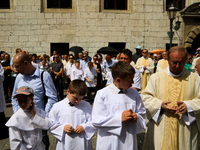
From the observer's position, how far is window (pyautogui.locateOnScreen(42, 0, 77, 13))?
1552 centimetres

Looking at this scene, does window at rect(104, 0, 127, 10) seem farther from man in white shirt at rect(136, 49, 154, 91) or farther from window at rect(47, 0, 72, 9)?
man in white shirt at rect(136, 49, 154, 91)

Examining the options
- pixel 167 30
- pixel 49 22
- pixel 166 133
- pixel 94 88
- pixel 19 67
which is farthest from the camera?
pixel 167 30

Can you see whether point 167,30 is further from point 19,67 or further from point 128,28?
point 19,67

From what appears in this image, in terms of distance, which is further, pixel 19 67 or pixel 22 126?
pixel 19 67

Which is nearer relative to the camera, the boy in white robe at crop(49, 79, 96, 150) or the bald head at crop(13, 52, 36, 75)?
the boy in white robe at crop(49, 79, 96, 150)

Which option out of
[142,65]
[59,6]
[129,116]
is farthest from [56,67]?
[129,116]

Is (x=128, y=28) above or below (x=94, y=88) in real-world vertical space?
above

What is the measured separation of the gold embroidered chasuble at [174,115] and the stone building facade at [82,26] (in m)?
13.2

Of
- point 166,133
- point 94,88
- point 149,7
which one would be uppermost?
point 149,7

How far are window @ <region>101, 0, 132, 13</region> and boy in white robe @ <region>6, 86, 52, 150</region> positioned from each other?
14.0 m

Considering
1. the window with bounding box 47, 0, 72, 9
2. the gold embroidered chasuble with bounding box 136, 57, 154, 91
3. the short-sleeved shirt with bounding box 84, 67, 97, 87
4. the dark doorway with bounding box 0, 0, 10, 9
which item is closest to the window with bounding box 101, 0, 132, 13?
the window with bounding box 47, 0, 72, 9

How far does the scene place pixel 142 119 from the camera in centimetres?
266

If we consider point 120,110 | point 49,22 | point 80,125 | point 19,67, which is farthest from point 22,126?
point 49,22

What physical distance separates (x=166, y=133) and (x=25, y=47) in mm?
14211
